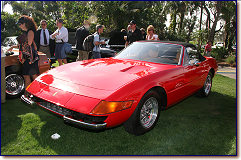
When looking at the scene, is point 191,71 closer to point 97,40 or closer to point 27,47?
point 97,40

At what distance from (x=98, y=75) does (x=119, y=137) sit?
1.00m

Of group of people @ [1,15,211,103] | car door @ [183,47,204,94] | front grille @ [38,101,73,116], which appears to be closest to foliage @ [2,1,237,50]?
group of people @ [1,15,211,103]

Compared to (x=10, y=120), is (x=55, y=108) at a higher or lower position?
higher

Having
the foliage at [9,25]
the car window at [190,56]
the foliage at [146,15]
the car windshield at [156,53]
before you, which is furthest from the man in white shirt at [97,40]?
the foliage at [9,25]

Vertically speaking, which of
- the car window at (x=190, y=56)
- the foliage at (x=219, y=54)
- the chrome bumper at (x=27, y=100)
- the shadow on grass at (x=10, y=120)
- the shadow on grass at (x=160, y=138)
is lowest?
the shadow on grass at (x=160, y=138)

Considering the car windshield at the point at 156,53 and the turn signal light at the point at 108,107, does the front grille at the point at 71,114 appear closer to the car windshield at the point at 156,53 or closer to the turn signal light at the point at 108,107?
the turn signal light at the point at 108,107

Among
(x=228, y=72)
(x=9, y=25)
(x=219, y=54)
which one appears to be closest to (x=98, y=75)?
(x=228, y=72)

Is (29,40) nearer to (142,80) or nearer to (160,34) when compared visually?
(142,80)

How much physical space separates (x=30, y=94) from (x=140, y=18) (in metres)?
19.4

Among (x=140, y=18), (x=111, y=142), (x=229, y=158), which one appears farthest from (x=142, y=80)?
(x=140, y=18)

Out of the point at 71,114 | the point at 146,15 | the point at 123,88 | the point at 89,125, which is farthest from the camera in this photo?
the point at 146,15

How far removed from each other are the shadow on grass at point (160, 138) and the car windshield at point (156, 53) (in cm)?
111

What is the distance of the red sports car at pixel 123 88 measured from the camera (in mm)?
2619

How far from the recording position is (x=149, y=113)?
3336mm
